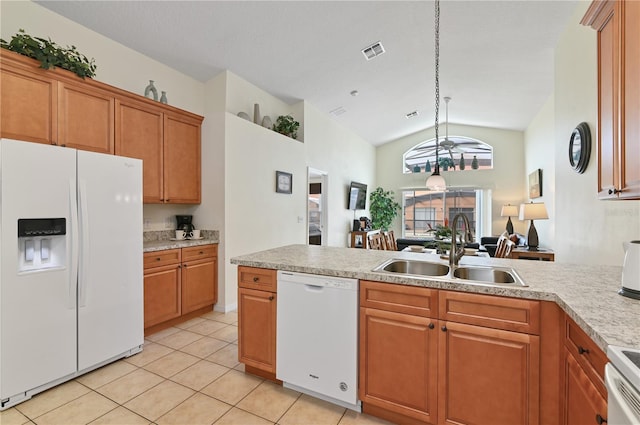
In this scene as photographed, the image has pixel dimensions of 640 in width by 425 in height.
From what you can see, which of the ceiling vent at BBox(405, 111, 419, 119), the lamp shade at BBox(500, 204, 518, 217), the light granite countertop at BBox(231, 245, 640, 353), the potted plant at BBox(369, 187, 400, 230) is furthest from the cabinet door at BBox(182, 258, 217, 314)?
the lamp shade at BBox(500, 204, 518, 217)

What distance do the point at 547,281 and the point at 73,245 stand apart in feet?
10.2

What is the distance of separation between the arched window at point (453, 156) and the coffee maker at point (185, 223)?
5899mm

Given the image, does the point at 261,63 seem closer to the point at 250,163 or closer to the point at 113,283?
the point at 250,163

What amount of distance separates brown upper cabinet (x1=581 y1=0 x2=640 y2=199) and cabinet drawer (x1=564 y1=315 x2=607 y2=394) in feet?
2.04

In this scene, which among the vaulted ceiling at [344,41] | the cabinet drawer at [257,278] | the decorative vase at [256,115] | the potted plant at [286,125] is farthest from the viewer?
the potted plant at [286,125]

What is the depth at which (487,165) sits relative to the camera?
7578 millimetres

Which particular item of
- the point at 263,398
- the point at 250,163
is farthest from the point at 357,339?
the point at 250,163

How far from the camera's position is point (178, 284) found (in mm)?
3219

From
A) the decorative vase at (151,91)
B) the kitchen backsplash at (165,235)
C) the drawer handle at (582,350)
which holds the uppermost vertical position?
the decorative vase at (151,91)

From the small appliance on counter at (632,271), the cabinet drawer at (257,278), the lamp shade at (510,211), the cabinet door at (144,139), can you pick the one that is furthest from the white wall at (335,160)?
the small appliance on counter at (632,271)

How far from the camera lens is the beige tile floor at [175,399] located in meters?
1.80

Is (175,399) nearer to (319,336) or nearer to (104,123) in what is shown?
(319,336)

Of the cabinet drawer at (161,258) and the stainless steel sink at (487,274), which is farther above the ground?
the stainless steel sink at (487,274)

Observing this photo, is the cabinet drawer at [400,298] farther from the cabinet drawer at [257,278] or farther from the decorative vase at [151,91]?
the decorative vase at [151,91]
